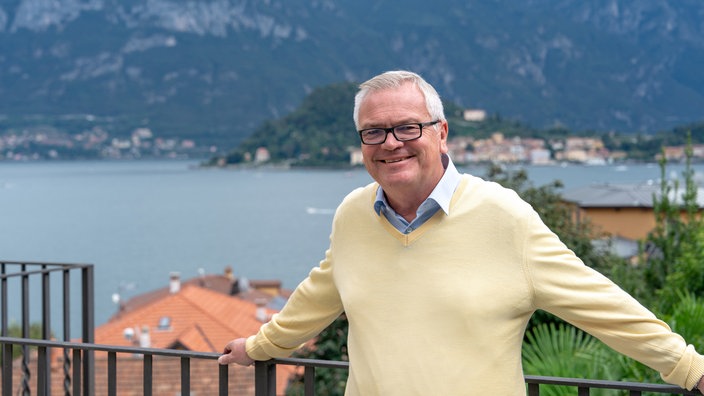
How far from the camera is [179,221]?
318ft

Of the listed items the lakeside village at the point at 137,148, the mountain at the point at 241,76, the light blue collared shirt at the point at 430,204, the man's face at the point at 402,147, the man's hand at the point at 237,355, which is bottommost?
the man's hand at the point at 237,355

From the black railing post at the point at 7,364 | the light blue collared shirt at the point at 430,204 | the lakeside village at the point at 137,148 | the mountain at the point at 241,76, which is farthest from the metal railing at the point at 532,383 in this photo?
the mountain at the point at 241,76

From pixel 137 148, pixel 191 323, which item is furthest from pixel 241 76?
pixel 191 323

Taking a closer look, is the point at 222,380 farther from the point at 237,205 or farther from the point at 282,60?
the point at 282,60

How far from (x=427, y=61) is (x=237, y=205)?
95.1 meters

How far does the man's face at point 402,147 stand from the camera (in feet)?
6.41

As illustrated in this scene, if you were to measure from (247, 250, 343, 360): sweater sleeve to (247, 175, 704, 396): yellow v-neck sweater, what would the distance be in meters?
0.20

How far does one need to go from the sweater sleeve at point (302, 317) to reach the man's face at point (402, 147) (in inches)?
12.8

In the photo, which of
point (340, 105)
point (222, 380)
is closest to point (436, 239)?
point (222, 380)

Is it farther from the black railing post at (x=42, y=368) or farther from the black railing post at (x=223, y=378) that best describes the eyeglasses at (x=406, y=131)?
the black railing post at (x=42, y=368)

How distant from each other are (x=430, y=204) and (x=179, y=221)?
96743 mm

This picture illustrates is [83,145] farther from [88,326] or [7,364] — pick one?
[7,364]

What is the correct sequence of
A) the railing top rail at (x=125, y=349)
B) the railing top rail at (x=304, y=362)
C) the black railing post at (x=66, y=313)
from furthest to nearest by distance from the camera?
the black railing post at (x=66, y=313)
the railing top rail at (x=125, y=349)
the railing top rail at (x=304, y=362)

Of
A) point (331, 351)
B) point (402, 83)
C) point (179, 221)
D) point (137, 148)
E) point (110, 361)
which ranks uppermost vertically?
point (137, 148)
